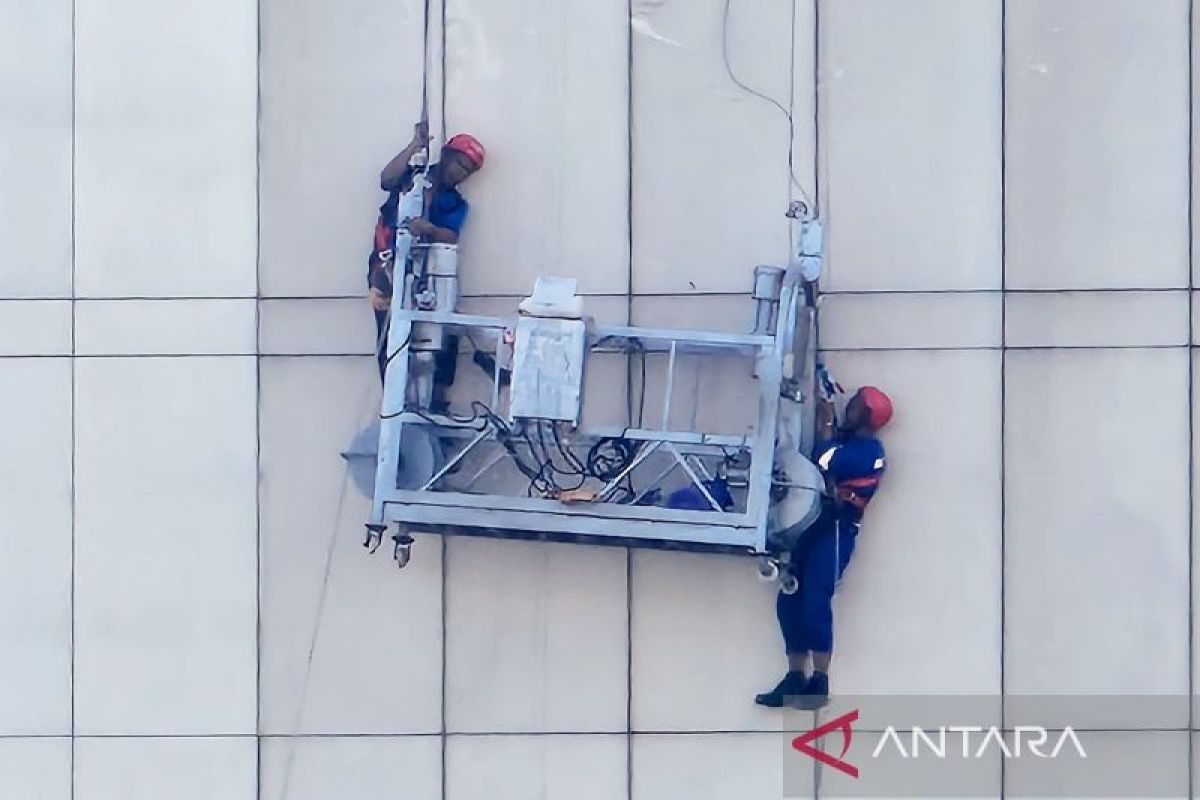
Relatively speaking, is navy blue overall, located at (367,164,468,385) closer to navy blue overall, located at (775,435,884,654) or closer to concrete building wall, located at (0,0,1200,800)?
concrete building wall, located at (0,0,1200,800)

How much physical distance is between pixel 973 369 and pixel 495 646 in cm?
296

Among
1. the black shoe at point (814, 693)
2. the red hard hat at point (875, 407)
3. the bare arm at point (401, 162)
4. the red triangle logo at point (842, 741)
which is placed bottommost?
the red triangle logo at point (842, 741)

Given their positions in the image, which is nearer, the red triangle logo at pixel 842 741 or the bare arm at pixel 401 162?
the bare arm at pixel 401 162

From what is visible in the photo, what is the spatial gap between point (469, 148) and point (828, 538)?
278 centimetres

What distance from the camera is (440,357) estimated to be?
7.70 meters

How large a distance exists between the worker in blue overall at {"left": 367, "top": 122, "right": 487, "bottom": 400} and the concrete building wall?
0.53 feet

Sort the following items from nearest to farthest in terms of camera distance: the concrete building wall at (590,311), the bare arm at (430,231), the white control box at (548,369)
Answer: the white control box at (548,369), the bare arm at (430,231), the concrete building wall at (590,311)

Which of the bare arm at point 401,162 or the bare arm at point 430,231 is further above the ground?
the bare arm at point 401,162

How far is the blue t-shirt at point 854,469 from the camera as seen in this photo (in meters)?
7.60

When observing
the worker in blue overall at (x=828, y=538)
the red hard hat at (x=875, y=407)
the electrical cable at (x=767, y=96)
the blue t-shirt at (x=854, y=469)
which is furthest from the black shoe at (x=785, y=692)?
the electrical cable at (x=767, y=96)

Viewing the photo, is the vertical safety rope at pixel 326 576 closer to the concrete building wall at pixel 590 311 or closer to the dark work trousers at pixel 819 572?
the concrete building wall at pixel 590 311

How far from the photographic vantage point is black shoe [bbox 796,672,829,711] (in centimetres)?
777

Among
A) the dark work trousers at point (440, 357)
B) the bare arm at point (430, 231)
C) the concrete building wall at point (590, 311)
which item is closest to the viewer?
the bare arm at point (430, 231)

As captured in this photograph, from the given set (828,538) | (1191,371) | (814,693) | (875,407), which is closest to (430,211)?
(875,407)
